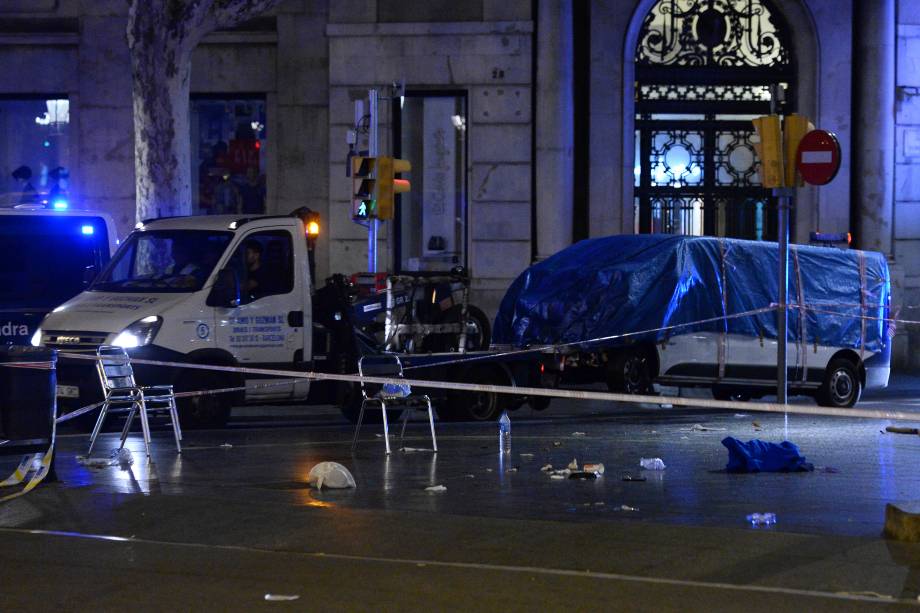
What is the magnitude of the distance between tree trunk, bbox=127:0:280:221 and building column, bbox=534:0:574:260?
5527 mm

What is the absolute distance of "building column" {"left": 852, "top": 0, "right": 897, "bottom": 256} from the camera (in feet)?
80.3

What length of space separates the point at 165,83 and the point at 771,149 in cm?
846

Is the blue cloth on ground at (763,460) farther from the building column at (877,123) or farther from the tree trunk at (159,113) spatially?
the building column at (877,123)

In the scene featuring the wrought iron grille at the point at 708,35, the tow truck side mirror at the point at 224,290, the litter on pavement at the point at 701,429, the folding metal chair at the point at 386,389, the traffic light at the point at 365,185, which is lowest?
the litter on pavement at the point at 701,429

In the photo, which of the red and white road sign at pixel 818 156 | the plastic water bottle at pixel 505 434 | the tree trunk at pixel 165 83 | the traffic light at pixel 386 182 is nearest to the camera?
the plastic water bottle at pixel 505 434

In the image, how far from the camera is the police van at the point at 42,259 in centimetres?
1619

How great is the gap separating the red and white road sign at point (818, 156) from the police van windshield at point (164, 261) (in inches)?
247

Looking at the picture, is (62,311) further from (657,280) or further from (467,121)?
(467,121)

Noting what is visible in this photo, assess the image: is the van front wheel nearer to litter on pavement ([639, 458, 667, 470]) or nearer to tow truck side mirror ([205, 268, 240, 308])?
litter on pavement ([639, 458, 667, 470])

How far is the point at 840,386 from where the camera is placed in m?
17.9

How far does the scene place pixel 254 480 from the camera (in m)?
11.0

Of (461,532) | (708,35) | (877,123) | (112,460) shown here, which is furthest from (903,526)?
(708,35)

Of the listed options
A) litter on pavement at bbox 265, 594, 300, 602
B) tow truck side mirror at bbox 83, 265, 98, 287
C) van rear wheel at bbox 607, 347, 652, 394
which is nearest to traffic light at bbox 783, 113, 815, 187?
van rear wheel at bbox 607, 347, 652, 394

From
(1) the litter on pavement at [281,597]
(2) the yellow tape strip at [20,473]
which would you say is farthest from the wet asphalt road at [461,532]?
(2) the yellow tape strip at [20,473]
